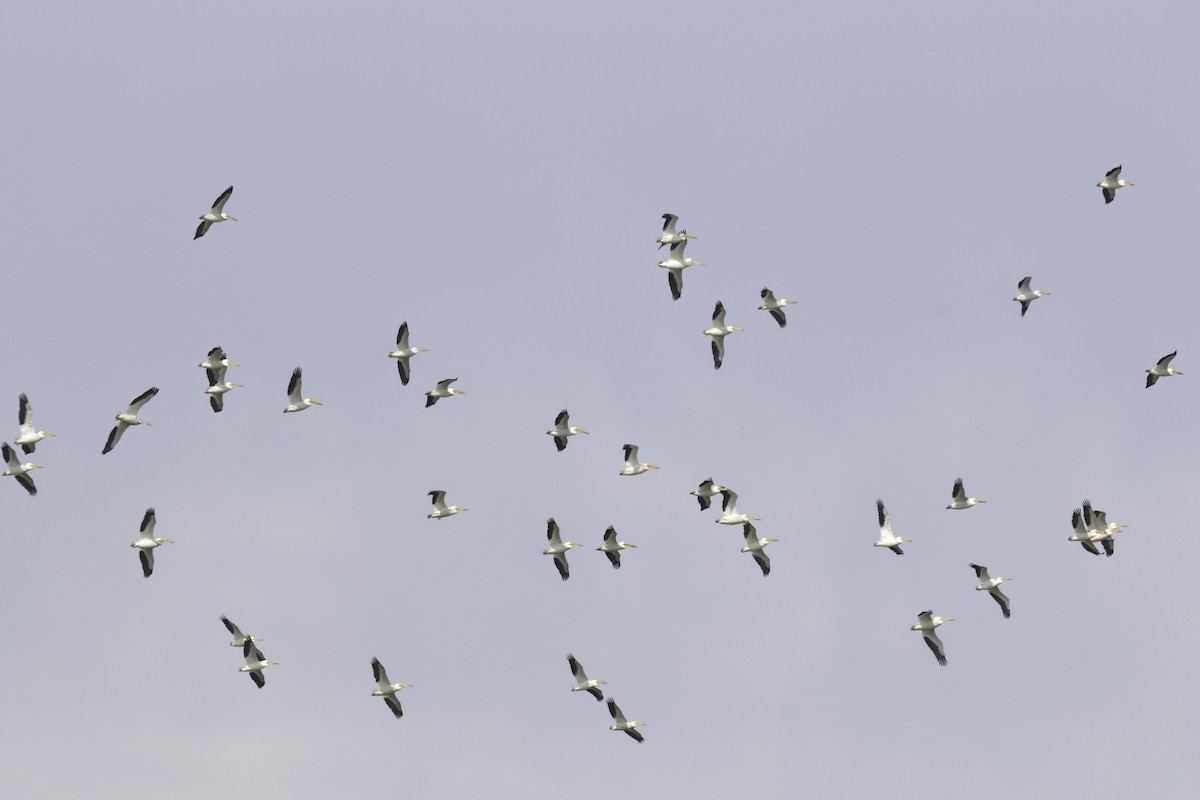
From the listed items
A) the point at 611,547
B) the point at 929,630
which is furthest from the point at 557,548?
the point at 929,630

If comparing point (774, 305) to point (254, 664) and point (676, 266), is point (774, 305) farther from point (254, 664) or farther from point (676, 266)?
point (254, 664)

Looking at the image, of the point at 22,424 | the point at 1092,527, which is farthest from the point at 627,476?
the point at 22,424

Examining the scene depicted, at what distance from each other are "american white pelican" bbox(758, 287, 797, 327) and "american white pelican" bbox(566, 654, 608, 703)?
14.6 m

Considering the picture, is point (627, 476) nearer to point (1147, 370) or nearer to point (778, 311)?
point (778, 311)

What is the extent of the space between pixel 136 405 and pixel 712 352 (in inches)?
804

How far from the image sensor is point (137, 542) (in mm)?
69625

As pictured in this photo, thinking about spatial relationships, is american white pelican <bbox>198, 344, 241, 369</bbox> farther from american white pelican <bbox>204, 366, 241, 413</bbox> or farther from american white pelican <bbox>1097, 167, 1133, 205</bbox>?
american white pelican <bbox>1097, 167, 1133, 205</bbox>

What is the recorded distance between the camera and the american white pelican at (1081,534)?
71.6 metres

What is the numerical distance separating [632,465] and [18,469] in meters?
21.0

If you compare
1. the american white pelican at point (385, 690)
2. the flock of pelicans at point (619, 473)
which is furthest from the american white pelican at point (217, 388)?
the american white pelican at point (385, 690)

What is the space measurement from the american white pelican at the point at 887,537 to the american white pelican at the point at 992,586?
8.40 ft

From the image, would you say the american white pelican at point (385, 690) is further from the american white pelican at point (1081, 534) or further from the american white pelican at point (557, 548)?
the american white pelican at point (1081, 534)

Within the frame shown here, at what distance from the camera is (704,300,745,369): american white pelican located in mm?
76562

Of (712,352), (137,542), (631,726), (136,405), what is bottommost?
(631,726)
